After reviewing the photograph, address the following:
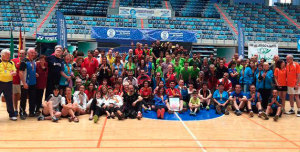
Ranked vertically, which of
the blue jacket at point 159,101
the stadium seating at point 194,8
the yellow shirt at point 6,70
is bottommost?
the blue jacket at point 159,101

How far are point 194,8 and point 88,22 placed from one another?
1214 cm

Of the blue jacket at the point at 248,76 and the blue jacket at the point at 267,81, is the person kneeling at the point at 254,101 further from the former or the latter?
the blue jacket at the point at 248,76

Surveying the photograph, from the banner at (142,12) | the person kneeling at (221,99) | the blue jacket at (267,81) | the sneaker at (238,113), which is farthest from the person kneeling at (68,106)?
the banner at (142,12)

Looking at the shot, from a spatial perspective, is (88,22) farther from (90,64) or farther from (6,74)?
(6,74)

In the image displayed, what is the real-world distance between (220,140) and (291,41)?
20431 millimetres

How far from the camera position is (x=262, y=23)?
24609 mm

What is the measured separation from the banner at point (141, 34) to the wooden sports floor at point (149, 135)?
11.0 meters

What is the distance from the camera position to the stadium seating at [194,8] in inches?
985

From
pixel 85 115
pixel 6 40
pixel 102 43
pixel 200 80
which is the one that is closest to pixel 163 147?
pixel 85 115

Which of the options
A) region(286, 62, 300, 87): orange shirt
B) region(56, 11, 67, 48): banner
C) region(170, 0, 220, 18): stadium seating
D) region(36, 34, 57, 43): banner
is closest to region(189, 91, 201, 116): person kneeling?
region(286, 62, 300, 87): orange shirt

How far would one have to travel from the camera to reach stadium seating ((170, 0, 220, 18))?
25016 millimetres

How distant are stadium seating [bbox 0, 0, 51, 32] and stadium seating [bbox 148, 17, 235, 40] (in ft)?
33.6

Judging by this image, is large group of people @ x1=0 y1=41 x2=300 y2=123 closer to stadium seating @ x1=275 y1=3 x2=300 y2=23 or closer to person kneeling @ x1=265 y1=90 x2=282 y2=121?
person kneeling @ x1=265 y1=90 x2=282 y2=121

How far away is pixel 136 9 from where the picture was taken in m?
23.1
